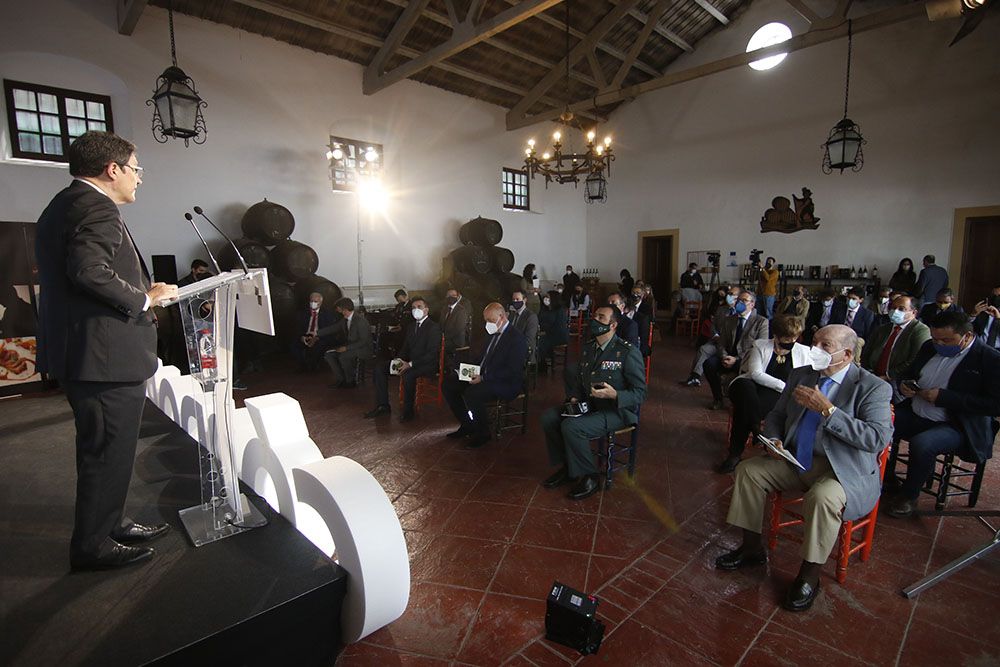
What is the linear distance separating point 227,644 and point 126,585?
52 cm

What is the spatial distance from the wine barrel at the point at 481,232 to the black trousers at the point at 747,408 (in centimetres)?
757

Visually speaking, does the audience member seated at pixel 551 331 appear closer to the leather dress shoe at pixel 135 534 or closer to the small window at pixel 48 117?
the leather dress shoe at pixel 135 534

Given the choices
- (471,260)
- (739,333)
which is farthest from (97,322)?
(471,260)

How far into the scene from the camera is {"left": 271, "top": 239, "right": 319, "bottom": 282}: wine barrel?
7492 millimetres

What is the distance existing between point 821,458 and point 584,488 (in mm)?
1407

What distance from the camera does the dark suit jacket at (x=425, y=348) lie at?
517cm

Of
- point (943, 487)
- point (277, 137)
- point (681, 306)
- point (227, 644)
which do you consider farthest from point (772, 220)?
point (227, 644)

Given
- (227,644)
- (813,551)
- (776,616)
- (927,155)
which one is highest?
(927,155)

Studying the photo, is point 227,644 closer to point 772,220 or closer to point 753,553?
point 753,553

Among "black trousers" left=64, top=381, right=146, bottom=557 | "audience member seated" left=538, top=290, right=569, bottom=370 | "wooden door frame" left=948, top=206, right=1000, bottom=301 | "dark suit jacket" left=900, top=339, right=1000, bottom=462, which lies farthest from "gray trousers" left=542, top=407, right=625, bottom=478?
"wooden door frame" left=948, top=206, right=1000, bottom=301

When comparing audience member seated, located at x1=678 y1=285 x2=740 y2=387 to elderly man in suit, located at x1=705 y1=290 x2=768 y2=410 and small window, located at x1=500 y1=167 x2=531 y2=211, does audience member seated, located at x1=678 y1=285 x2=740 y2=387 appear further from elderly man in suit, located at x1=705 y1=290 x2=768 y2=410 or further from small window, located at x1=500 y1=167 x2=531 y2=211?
small window, located at x1=500 y1=167 x2=531 y2=211

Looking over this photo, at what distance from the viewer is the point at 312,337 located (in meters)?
6.90

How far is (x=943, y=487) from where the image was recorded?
10.4ft

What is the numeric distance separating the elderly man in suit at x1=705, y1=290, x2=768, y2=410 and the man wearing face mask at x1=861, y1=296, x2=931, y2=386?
831 mm
